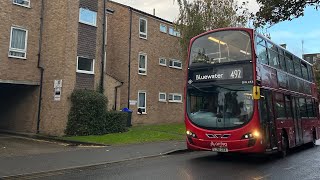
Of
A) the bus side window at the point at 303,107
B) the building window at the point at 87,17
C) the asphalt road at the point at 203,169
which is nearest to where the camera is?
the asphalt road at the point at 203,169

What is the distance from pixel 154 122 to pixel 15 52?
482 inches

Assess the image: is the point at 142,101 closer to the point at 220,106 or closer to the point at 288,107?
the point at 288,107

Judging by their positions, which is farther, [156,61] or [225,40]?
[156,61]

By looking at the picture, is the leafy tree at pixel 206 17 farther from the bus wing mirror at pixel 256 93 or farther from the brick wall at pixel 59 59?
the bus wing mirror at pixel 256 93

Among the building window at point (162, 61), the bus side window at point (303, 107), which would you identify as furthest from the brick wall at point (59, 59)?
the bus side window at point (303, 107)

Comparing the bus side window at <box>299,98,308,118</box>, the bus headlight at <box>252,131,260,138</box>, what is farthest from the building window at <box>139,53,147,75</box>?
the bus headlight at <box>252,131,260,138</box>

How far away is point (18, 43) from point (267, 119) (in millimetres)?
14063

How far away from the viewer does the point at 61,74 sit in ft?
63.6

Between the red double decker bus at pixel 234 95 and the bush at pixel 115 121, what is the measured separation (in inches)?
335

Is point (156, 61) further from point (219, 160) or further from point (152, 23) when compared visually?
point (219, 160)

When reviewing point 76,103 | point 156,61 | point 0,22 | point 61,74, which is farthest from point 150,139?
point 156,61

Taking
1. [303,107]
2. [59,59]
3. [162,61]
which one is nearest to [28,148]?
[59,59]

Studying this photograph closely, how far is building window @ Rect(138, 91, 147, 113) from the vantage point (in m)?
27.5

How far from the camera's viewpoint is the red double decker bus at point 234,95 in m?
11.4
